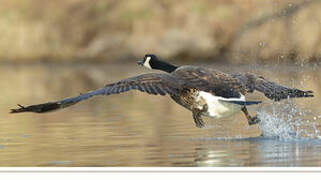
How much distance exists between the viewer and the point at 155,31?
120ft

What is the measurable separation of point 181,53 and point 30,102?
16.8 meters

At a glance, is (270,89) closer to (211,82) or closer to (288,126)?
(288,126)

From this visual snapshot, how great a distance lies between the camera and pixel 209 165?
30.7 feet

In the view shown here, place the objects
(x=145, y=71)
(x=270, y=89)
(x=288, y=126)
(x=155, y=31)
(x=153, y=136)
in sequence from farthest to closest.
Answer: (x=155, y=31), (x=145, y=71), (x=270, y=89), (x=153, y=136), (x=288, y=126)

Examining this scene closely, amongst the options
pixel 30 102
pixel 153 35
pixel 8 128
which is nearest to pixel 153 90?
pixel 8 128

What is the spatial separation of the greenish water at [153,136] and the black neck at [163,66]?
0.86 meters

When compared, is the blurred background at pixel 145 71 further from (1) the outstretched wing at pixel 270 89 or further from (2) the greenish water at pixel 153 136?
(1) the outstretched wing at pixel 270 89

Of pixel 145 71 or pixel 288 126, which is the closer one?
pixel 288 126

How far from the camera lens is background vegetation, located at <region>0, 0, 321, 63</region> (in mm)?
30562

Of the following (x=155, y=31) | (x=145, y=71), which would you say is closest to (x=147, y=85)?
(x=145, y=71)

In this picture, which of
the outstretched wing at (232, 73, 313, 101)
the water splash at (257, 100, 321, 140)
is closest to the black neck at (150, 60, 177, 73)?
the outstretched wing at (232, 73, 313, 101)

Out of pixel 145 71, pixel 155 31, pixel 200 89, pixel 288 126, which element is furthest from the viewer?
pixel 155 31

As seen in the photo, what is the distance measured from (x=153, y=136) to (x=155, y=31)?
24.6 metres

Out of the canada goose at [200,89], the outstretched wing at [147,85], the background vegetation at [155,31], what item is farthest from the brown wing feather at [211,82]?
the background vegetation at [155,31]
